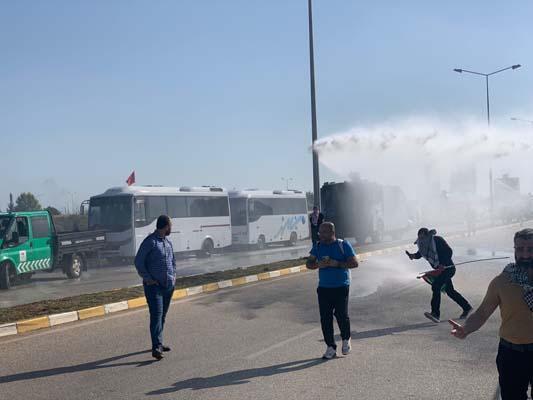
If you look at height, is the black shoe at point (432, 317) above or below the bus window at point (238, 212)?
below

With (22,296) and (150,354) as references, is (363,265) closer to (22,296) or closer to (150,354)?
(22,296)

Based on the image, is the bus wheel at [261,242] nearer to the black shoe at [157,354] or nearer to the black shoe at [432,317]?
the black shoe at [432,317]

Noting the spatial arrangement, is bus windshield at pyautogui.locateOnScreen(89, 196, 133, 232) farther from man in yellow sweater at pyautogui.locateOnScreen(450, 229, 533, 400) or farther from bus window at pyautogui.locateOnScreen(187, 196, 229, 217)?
man in yellow sweater at pyautogui.locateOnScreen(450, 229, 533, 400)

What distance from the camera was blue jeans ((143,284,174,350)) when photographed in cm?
738

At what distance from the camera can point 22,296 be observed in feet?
49.3

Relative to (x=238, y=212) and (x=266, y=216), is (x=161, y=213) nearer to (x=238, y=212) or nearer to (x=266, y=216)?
(x=238, y=212)

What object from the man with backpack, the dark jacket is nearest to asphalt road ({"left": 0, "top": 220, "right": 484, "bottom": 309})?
the man with backpack

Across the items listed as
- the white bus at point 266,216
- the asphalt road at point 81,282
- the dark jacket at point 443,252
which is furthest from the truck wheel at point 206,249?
the dark jacket at point 443,252

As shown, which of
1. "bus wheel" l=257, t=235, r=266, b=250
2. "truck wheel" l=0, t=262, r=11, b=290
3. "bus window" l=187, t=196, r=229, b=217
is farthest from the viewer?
"bus wheel" l=257, t=235, r=266, b=250

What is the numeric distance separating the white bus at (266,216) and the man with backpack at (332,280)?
74.9 feet

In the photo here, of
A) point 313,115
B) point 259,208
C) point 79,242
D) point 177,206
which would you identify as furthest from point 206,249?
point 313,115

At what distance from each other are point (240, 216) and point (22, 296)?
1598 cm

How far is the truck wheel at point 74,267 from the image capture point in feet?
61.1

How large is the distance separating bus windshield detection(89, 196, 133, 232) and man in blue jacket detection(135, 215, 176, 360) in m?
16.0
